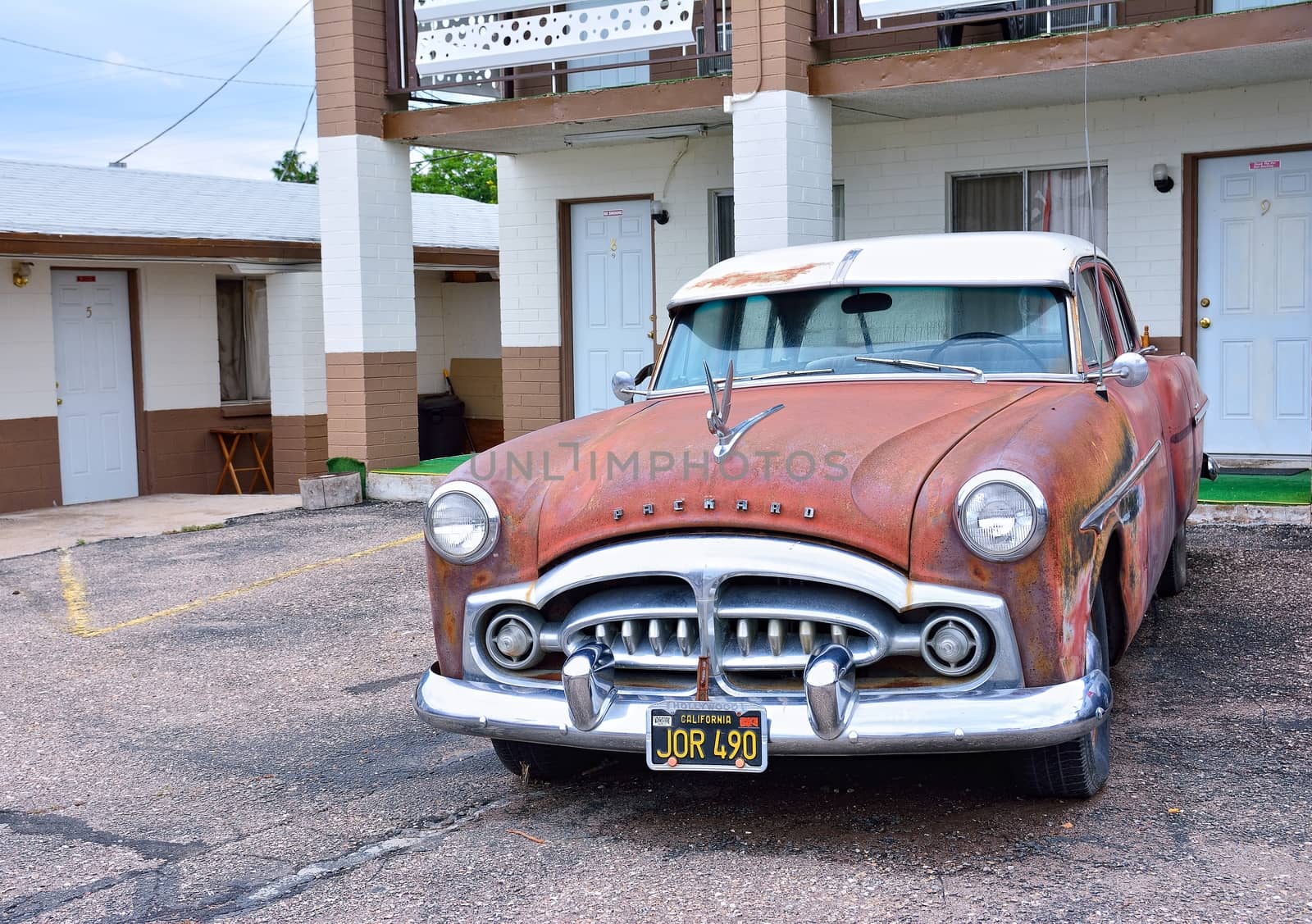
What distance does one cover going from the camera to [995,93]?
1113 centimetres

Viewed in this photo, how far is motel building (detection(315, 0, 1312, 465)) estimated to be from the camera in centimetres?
1080

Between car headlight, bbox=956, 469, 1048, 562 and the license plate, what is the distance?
0.74m

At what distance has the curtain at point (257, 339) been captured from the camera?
17.3m

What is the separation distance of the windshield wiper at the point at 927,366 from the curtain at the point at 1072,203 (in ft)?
23.8

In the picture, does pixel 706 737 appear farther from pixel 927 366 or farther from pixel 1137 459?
pixel 1137 459

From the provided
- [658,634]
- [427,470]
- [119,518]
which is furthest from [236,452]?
[658,634]

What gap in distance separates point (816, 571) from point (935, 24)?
755 cm

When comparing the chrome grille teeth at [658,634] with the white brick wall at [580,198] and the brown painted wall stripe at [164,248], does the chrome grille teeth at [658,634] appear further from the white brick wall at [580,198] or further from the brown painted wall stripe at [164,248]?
the brown painted wall stripe at [164,248]

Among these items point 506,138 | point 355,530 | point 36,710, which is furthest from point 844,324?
point 506,138

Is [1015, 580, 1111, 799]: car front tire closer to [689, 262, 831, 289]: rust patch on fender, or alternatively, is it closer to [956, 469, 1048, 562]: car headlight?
[956, 469, 1048, 562]: car headlight

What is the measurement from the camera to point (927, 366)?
16.4 feet

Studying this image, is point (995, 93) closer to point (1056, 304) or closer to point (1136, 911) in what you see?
point (1056, 304)

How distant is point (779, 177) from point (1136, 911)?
8093mm

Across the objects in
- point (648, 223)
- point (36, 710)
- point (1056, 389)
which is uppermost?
point (648, 223)
